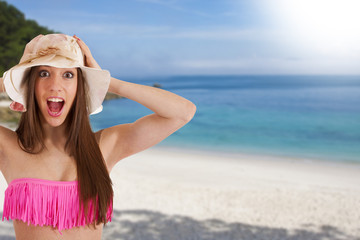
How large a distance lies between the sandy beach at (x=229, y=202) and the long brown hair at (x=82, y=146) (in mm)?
3925

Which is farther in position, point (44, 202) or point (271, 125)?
point (271, 125)

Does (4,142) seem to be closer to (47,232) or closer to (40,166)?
(40,166)

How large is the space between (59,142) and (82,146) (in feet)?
0.39

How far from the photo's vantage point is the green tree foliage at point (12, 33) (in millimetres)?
24031

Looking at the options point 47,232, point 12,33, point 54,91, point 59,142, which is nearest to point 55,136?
point 59,142

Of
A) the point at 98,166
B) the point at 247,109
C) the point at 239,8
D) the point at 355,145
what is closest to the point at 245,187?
the point at 98,166

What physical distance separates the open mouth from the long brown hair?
2.5 inches

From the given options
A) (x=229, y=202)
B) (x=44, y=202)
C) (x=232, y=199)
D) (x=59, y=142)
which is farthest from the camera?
(x=232, y=199)

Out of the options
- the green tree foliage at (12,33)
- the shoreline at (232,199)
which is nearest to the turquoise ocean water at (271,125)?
the shoreline at (232,199)

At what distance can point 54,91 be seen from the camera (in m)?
1.56

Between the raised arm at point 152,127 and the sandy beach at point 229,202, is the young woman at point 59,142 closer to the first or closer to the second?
the raised arm at point 152,127

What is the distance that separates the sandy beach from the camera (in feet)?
18.6

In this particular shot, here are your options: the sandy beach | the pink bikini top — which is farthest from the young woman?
the sandy beach

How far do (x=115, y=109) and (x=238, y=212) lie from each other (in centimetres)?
2223
